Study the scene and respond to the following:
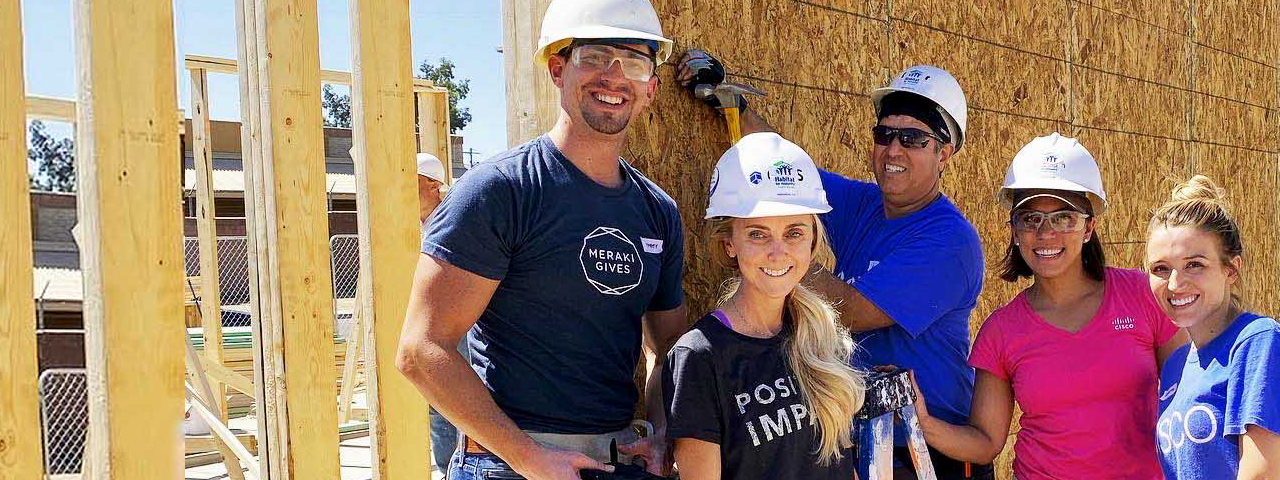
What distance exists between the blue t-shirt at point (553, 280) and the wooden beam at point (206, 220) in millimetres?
5842

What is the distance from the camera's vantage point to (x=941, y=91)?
301 cm

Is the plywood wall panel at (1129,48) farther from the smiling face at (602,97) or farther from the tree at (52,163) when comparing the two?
the tree at (52,163)

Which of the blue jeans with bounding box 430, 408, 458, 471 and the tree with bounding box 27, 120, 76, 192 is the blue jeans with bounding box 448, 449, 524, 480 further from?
the tree with bounding box 27, 120, 76, 192

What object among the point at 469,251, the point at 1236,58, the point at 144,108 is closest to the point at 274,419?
the point at 144,108

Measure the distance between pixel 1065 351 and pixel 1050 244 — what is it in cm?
31

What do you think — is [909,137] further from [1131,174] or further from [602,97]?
[1131,174]

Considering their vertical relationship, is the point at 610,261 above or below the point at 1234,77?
below

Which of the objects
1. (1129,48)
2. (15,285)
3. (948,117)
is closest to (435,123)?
(1129,48)

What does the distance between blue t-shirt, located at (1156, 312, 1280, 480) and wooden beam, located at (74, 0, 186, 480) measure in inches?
101

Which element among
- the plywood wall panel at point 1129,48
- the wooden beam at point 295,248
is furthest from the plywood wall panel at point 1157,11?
the wooden beam at point 295,248

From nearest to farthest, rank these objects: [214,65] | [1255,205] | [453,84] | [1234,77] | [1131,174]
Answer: [1131,174] < [1234,77] < [1255,205] < [214,65] < [453,84]

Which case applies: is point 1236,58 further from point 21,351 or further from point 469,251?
point 21,351

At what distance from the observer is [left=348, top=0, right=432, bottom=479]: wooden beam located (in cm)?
291

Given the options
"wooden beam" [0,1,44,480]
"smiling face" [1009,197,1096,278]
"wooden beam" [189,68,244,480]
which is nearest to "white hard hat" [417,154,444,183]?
"wooden beam" [189,68,244,480]
